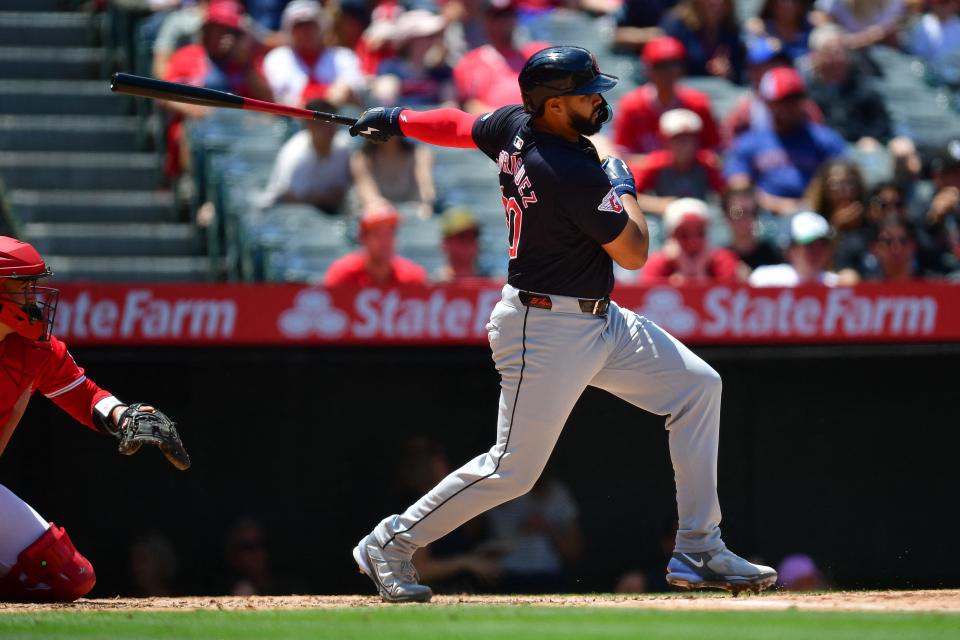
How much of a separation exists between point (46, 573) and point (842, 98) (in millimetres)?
6699

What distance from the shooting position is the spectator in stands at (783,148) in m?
9.08

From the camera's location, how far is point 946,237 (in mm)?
8695

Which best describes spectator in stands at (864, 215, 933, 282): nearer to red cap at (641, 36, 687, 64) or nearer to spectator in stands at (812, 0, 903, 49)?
red cap at (641, 36, 687, 64)

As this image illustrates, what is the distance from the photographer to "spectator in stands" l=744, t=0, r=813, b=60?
10.5 meters

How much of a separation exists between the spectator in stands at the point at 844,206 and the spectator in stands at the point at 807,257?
1.09 ft

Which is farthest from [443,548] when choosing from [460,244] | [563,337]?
[563,337]

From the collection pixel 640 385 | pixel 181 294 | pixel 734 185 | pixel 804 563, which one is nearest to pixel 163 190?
pixel 181 294

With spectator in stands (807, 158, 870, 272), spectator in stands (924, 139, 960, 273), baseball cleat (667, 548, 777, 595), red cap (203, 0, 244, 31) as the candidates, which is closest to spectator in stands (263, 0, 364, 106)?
red cap (203, 0, 244, 31)

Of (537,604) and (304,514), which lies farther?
(304,514)

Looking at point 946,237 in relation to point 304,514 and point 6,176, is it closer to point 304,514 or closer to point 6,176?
point 304,514

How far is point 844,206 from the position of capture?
27.4 feet

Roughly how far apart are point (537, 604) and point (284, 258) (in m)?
3.43

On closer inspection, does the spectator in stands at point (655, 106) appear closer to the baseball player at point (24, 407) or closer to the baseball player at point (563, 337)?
the baseball player at point (563, 337)

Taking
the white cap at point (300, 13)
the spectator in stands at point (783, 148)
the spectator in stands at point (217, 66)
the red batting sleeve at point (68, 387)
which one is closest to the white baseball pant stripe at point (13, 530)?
the red batting sleeve at point (68, 387)
